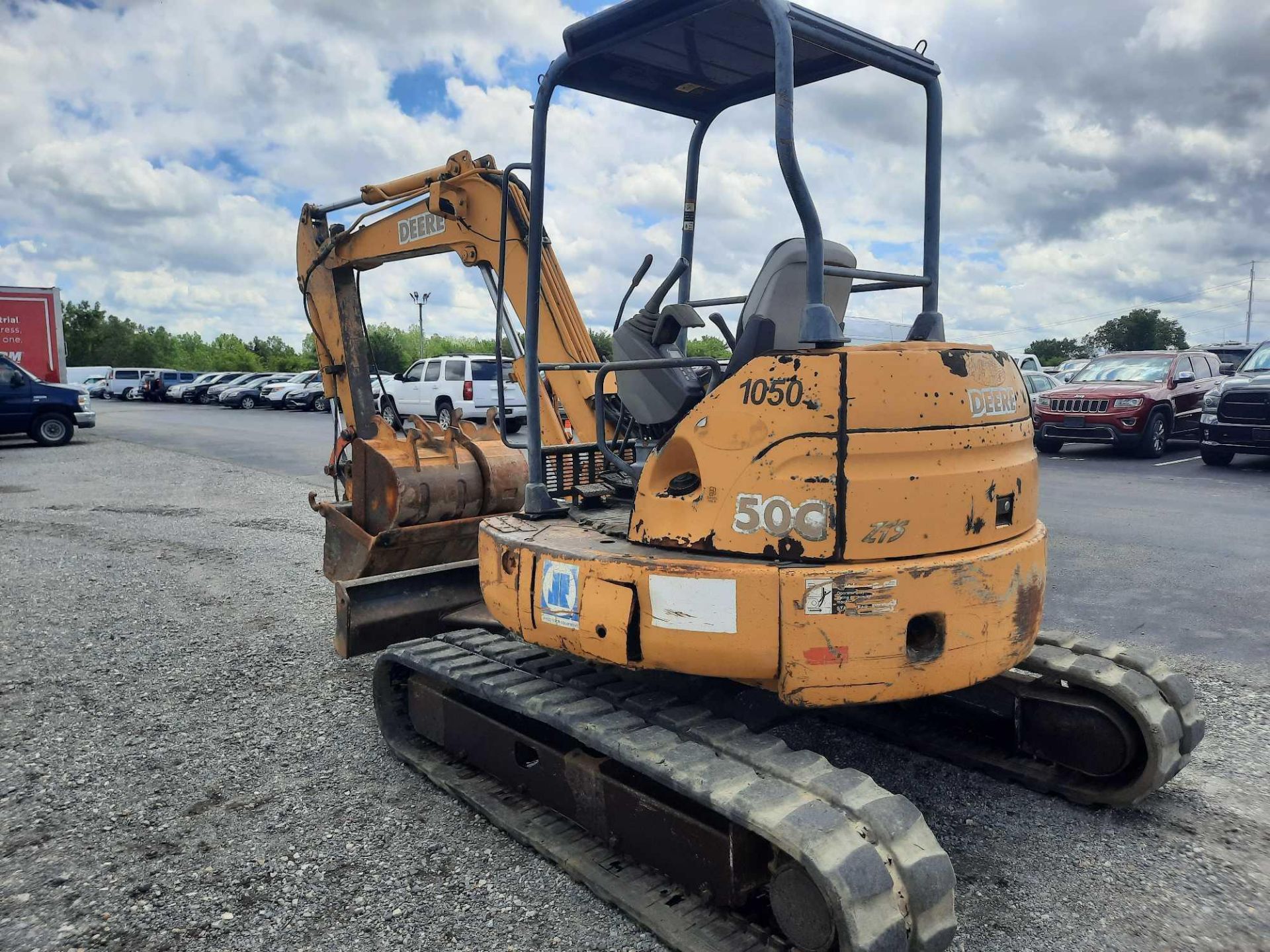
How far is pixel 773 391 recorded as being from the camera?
9.99 ft

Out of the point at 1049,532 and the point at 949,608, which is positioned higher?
the point at 949,608

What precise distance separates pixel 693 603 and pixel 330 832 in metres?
1.71

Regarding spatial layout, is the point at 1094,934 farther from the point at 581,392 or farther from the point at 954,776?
the point at 581,392

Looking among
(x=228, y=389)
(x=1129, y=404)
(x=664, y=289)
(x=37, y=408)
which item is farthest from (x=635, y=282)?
(x=228, y=389)

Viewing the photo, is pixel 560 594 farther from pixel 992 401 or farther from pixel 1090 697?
pixel 1090 697

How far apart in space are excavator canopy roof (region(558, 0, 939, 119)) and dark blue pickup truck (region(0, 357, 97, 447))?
19.7 metres

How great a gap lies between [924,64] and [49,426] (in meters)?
21.3

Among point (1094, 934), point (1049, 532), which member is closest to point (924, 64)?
point (1094, 934)

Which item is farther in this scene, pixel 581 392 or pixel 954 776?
pixel 581 392

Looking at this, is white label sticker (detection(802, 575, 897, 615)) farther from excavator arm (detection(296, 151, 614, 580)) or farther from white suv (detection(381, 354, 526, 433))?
white suv (detection(381, 354, 526, 433))

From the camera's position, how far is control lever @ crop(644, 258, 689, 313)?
398 centimetres

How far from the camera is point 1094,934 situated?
9.57 feet

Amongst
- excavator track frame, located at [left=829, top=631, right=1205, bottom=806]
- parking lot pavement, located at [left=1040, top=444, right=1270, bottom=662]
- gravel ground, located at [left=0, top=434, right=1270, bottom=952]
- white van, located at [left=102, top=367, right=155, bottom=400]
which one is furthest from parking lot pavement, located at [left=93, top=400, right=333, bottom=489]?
Result: white van, located at [left=102, top=367, right=155, bottom=400]

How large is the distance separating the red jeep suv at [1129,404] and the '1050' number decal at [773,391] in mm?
13872
